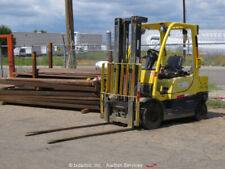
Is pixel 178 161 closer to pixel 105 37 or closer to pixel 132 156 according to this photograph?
pixel 132 156

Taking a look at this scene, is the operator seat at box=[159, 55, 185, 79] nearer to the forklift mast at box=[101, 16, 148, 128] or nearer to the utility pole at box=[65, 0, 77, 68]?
the forklift mast at box=[101, 16, 148, 128]

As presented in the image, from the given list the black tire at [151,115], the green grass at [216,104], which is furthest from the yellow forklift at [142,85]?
the green grass at [216,104]

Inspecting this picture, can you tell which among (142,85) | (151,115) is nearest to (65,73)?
(142,85)

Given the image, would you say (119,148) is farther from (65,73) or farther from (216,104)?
(216,104)

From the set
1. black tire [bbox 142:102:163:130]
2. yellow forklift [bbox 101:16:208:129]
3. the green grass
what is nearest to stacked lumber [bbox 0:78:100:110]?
yellow forklift [bbox 101:16:208:129]

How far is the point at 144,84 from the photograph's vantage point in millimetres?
7492

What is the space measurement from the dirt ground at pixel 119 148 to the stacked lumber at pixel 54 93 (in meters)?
1.34

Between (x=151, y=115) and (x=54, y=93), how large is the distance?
393 centimetres

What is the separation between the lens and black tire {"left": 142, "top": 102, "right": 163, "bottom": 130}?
720 cm

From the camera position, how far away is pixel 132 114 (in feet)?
23.6

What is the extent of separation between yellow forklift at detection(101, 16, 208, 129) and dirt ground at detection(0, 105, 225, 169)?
387 millimetres

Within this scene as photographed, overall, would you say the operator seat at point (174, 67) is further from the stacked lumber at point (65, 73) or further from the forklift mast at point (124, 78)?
the stacked lumber at point (65, 73)

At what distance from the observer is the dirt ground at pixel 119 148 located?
507cm

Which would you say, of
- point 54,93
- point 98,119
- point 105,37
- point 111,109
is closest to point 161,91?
point 111,109
